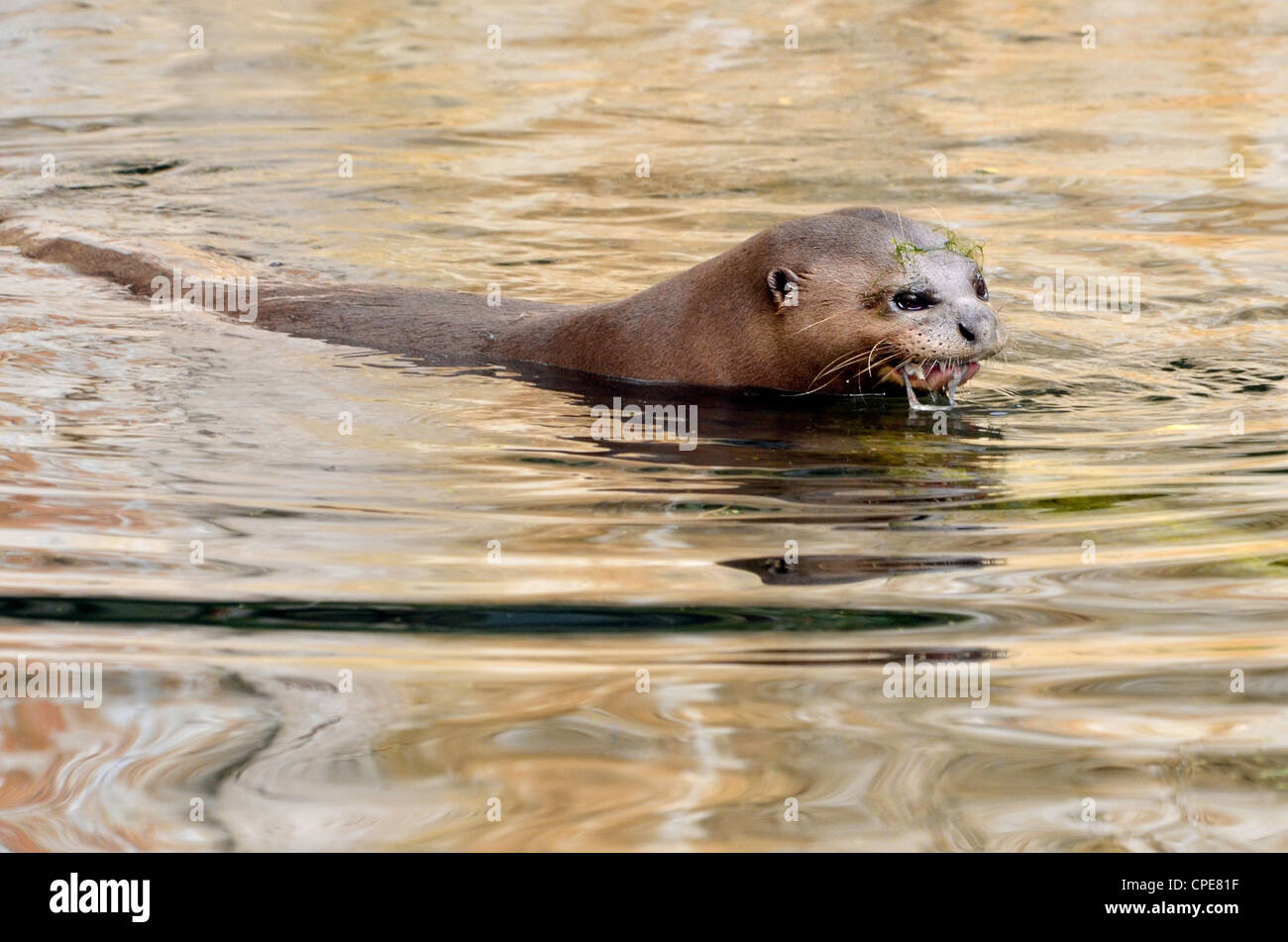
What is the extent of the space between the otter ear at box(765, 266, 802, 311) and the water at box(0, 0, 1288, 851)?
391mm

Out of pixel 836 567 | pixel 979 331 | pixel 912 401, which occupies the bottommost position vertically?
pixel 836 567

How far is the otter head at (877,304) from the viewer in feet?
19.5

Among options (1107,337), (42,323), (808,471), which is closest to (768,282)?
(808,471)

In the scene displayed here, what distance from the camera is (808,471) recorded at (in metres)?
5.37

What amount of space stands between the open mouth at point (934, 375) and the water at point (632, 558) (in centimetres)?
18

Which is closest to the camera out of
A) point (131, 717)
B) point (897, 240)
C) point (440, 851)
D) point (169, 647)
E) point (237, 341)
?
point (440, 851)

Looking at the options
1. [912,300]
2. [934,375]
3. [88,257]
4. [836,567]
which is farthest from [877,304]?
[88,257]

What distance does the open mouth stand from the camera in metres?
6.11

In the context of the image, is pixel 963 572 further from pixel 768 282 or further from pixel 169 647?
pixel 768 282

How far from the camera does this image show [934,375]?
20.4 feet

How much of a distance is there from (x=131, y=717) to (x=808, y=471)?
267 cm

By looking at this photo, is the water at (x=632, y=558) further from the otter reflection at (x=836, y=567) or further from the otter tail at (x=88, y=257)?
the otter tail at (x=88, y=257)

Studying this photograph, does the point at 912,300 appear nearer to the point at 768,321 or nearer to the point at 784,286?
the point at 784,286

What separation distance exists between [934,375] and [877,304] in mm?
342
